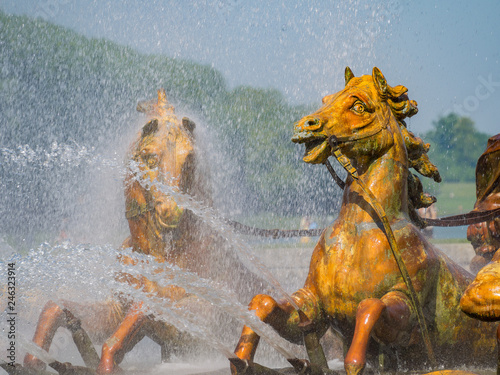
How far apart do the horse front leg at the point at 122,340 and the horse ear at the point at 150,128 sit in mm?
1253

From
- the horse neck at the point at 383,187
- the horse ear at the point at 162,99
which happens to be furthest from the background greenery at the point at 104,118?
the horse neck at the point at 383,187

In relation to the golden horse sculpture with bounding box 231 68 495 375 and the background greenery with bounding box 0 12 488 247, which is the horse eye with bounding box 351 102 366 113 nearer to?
the golden horse sculpture with bounding box 231 68 495 375

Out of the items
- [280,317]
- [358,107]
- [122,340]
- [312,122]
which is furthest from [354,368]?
[122,340]

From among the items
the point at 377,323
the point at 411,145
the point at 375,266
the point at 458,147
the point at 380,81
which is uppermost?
the point at 458,147

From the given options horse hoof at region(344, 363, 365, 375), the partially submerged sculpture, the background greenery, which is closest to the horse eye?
the partially submerged sculpture

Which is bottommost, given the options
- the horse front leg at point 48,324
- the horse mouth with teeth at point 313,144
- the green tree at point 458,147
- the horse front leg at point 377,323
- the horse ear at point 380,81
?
the horse front leg at point 48,324

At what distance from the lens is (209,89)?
80.6 feet

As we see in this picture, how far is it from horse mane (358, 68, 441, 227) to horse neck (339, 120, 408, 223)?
0.14 metres

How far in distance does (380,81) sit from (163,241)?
181cm

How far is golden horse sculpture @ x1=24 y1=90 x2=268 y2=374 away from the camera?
4.05 metres

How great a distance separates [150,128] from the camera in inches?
179

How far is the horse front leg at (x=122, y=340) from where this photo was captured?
3561 mm

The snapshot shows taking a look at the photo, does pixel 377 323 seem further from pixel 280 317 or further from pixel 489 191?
pixel 489 191

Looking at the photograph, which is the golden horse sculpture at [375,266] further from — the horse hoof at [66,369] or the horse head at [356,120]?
the horse hoof at [66,369]
